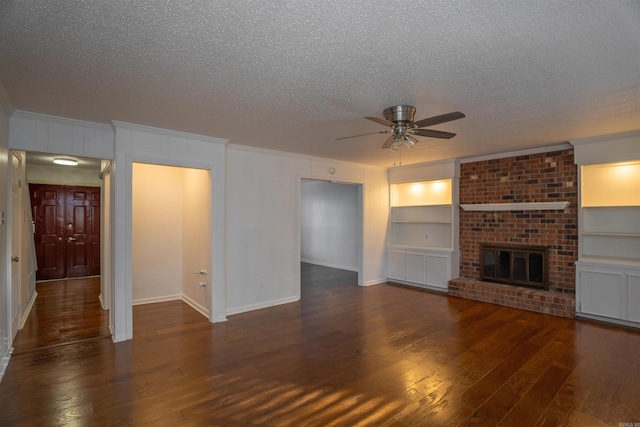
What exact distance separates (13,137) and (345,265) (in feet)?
22.7

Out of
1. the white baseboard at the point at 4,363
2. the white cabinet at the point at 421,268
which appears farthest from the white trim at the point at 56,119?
the white cabinet at the point at 421,268

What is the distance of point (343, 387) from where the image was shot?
8.95ft

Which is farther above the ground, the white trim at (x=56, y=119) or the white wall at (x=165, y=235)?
the white trim at (x=56, y=119)

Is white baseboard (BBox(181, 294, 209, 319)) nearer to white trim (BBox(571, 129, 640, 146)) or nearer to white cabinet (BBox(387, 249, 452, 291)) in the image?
white cabinet (BBox(387, 249, 452, 291))

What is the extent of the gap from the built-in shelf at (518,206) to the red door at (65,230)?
25.8ft

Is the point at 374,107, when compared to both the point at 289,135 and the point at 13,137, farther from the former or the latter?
the point at 13,137

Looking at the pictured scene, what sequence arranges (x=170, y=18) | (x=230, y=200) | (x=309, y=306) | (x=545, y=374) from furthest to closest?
(x=309, y=306)
(x=230, y=200)
(x=545, y=374)
(x=170, y=18)

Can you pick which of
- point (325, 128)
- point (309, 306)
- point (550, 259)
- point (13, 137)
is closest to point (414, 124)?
point (325, 128)

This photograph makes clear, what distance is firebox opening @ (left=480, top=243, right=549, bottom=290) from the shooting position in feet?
16.9

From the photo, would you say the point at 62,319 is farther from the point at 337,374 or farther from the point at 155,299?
the point at 337,374

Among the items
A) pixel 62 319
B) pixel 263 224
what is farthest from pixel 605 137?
pixel 62 319

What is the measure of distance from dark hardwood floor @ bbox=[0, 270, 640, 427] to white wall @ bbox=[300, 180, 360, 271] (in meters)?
4.23

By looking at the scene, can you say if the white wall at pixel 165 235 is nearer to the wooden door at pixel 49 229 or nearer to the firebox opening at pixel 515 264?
the wooden door at pixel 49 229

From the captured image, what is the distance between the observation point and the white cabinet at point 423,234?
6.11 meters
